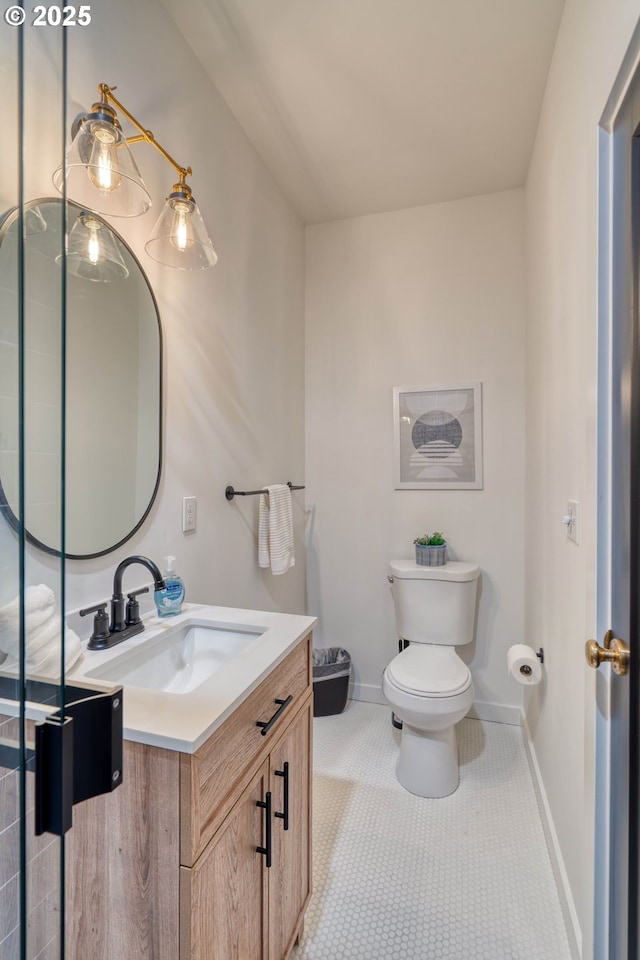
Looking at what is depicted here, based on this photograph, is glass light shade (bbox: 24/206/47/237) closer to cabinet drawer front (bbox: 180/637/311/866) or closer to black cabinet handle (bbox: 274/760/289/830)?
cabinet drawer front (bbox: 180/637/311/866)

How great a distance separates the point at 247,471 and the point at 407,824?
4.83ft

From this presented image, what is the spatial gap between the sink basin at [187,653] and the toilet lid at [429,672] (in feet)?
2.88

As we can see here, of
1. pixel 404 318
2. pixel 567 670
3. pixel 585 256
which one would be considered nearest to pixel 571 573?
pixel 567 670

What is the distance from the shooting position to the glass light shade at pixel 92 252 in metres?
1.13

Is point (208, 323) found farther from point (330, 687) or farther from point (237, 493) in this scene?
point (330, 687)

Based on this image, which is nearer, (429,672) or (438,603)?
(429,672)

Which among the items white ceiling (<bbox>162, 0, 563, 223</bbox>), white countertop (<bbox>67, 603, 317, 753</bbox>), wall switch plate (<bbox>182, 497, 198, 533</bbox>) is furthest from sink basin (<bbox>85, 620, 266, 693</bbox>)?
white ceiling (<bbox>162, 0, 563, 223</bbox>)

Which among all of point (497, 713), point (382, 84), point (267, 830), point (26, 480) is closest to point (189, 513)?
point (267, 830)

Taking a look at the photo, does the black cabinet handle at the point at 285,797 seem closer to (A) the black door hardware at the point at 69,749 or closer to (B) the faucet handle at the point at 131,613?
(B) the faucet handle at the point at 131,613

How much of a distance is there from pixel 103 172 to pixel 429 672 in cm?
199

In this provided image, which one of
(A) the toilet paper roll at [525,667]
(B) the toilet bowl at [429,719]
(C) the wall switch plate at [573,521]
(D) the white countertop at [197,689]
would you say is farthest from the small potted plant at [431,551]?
(D) the white countertop at [197,689]

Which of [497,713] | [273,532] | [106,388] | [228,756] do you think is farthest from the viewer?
[497,713]

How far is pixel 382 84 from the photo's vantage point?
5.60ft

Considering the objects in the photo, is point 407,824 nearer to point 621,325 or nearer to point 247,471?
point 247,471
